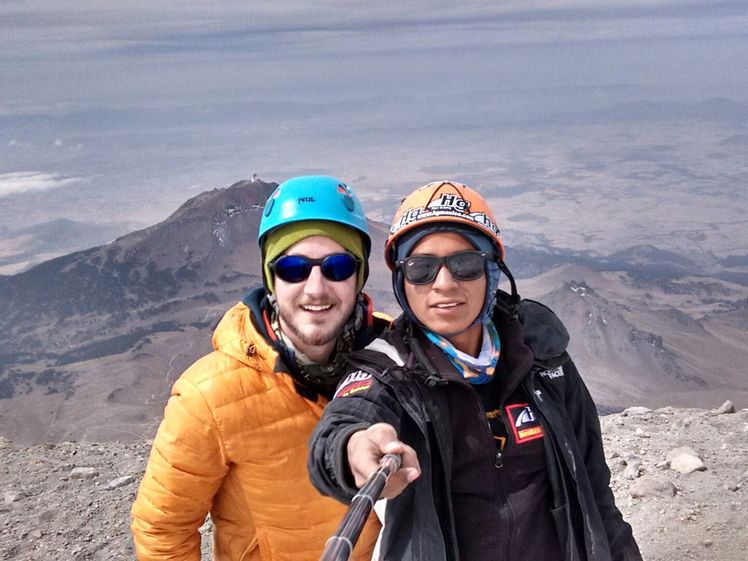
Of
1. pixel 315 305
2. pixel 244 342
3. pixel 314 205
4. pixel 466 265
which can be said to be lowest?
pixel 244 342

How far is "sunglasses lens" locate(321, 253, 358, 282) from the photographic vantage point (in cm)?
416

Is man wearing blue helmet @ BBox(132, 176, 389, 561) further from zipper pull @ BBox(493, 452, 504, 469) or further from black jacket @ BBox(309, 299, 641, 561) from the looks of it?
zipper pull @ BBox(493, 452, 504, 469)

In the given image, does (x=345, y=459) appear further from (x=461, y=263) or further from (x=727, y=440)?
(x=727, y=440)

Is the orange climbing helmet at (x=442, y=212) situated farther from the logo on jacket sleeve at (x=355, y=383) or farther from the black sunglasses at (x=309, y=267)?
the logo on jacket sleeve at (x=355, y=383)

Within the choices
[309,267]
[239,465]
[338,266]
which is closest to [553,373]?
[338,266]

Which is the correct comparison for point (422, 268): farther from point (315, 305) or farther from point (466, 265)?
point (315, 305)

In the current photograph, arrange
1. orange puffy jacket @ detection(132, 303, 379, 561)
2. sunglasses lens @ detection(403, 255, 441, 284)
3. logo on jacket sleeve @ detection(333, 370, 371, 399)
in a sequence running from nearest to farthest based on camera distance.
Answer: logo on jacket sleeve @ detection(333, 370, 371, 399), sunglasses lens @ detection(403, 255, 441, 284), orange puffy jacket @ detection(132, 303, 379, 561)

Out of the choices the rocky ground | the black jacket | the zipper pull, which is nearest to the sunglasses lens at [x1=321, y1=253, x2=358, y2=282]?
the black jacket

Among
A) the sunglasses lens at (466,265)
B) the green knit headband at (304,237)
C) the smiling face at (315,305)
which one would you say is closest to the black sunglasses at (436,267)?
the sunglasses lens at (466,265)

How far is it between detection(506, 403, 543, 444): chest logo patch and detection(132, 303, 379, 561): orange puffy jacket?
1.28 m

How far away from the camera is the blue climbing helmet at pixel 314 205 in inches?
170

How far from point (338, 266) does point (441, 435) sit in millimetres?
1436

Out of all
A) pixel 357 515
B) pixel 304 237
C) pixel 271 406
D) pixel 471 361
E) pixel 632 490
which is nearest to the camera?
pixel 357 515

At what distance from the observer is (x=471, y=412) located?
3434 mm
